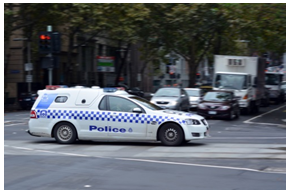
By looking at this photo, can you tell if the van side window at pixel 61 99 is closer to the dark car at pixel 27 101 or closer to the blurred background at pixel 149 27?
the blurred background at pixel 149 27

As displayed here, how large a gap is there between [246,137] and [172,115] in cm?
433

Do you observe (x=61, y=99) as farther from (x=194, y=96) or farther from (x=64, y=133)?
(x=194, y=96)

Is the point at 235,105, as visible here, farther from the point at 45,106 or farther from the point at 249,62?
the point at 45,106

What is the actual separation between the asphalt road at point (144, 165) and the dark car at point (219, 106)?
34.3ft

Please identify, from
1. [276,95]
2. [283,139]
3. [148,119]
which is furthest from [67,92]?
[276,95]

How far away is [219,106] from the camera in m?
26.5

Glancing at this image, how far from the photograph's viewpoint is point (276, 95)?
4522 centimetres

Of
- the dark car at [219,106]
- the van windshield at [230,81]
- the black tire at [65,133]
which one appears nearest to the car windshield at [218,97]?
the dark car at [219,106]

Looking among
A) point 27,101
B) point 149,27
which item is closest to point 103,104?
point 27,101


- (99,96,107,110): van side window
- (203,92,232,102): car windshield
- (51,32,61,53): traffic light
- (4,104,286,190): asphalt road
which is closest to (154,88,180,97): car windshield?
(203,92,232,102): car windshield

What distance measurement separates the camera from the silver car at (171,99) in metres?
28.1

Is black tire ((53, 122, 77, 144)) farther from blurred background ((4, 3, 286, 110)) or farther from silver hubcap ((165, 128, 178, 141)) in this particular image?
blurred background ((4, 3, 286, 110))

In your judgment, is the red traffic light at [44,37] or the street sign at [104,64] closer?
the red traffic light at [44,37]

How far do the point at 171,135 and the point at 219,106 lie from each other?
1277cm
